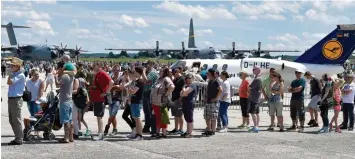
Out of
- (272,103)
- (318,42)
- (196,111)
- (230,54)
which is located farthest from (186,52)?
(272,103)

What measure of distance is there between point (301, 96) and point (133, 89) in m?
4.58

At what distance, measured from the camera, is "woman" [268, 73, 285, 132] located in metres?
12.8

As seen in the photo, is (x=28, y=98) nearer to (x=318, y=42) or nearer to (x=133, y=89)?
(x=133, y=89)

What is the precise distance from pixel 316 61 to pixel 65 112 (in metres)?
14.7

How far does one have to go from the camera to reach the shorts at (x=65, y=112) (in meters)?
9.84

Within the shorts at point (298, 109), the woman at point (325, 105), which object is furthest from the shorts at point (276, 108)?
the woman at point (325, 105)

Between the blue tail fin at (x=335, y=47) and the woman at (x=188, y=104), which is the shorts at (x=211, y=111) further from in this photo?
the blue tail fin at (x=335, y=47)

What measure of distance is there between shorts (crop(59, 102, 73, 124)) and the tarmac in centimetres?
47

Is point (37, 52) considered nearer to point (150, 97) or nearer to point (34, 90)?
point (34, 90)

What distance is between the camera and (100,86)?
10703mm

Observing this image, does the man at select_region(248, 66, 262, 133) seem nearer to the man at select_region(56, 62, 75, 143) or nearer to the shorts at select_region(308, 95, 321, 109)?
the shorts at select_region(308, 95, 321, 109)

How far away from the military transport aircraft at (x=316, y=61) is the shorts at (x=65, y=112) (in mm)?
12098

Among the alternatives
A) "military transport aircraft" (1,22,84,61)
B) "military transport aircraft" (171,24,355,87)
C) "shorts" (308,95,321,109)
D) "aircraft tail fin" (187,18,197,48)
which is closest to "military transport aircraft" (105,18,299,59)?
"military transport aircraft" (1,22,84,61)

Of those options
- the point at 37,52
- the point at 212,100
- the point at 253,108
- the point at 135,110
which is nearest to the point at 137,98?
the point at 135,110
